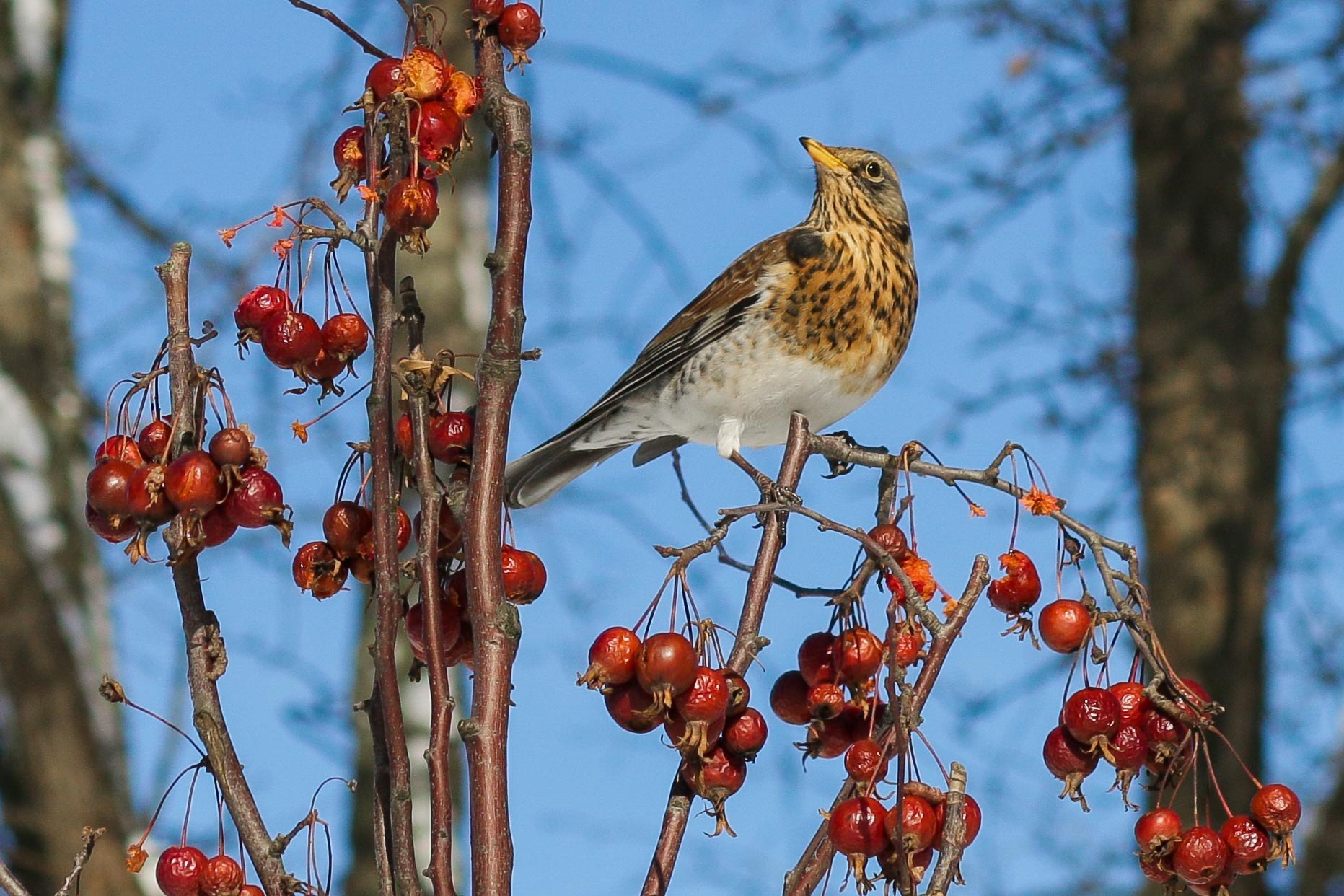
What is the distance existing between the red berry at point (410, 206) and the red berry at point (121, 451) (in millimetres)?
310

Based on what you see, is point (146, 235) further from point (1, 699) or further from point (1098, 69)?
point (1098, 69)

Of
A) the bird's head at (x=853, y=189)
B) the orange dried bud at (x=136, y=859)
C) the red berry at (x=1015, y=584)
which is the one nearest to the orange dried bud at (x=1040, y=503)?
the red berry at (x=1015, y=584)

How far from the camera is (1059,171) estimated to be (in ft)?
18.3

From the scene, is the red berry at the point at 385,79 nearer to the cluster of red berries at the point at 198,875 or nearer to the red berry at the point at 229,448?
the red berry at the point at 229,448

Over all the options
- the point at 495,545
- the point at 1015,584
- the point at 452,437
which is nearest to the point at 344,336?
the point at 452,437

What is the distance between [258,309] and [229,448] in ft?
0.50

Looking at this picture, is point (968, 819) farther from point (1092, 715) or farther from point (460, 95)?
point (460, 95)

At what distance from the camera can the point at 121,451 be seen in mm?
1279

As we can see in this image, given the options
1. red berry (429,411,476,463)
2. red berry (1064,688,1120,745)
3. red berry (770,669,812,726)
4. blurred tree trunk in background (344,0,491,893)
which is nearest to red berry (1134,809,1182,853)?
red berry (1064,688,1120,745)

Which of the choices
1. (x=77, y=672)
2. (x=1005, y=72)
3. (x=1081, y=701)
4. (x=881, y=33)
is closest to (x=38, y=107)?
(x=77, y=672)

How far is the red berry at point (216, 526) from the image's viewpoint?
1.25m

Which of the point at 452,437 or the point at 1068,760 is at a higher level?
the point at 452,437

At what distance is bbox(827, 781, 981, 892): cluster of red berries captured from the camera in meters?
1.22

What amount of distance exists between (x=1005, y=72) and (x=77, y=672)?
159 inches
